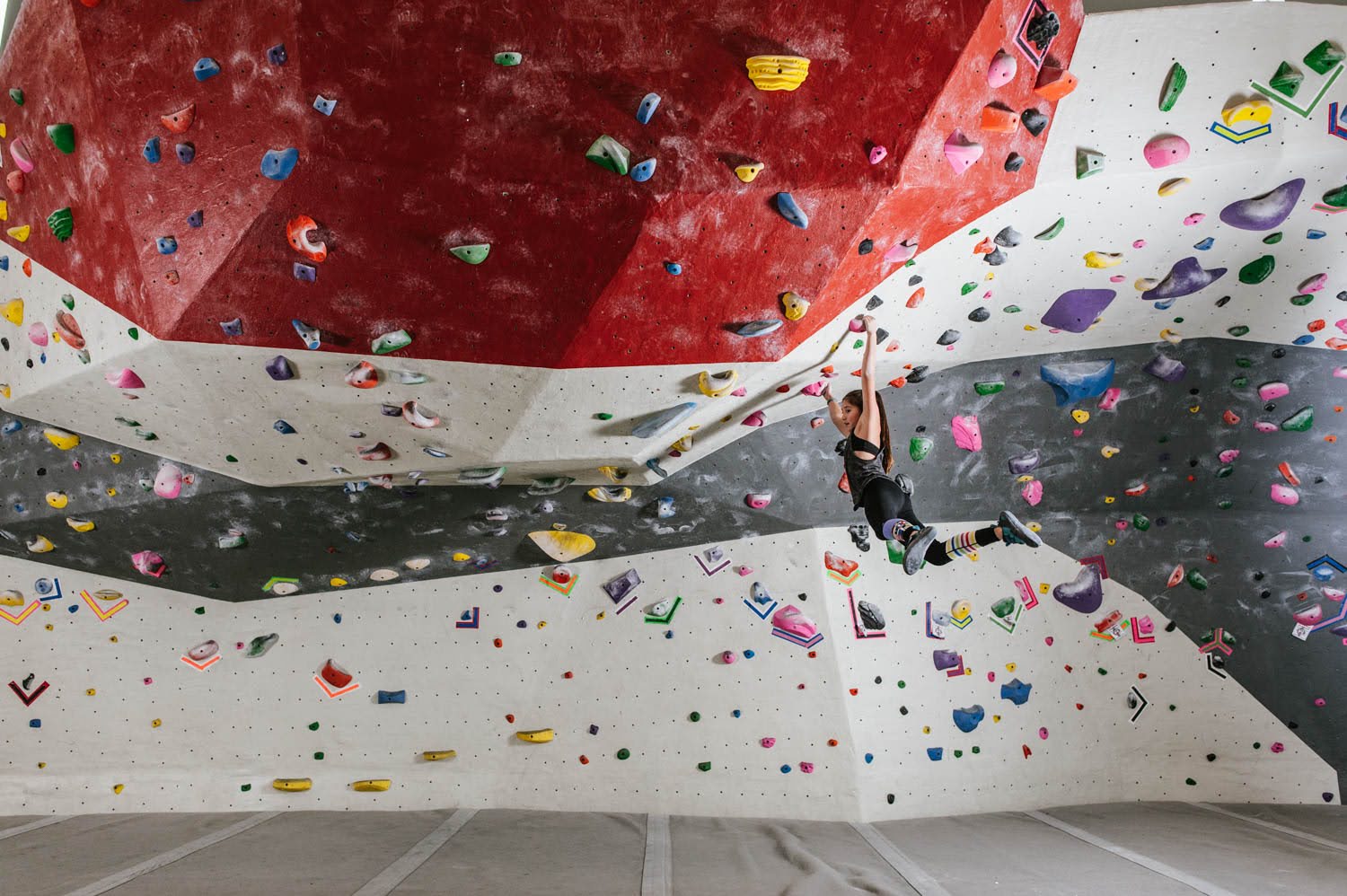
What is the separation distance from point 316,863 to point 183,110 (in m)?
2.66

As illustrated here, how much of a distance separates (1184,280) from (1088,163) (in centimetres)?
103

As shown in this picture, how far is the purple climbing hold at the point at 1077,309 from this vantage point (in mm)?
3578

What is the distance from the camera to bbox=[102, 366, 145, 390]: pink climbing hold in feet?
10.00

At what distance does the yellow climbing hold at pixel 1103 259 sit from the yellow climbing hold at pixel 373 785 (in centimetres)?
388

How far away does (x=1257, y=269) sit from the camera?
3570 millimetres

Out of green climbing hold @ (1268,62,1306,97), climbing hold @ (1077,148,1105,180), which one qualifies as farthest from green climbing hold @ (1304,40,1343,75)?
climbing hold @ (1077,148,1105,180)

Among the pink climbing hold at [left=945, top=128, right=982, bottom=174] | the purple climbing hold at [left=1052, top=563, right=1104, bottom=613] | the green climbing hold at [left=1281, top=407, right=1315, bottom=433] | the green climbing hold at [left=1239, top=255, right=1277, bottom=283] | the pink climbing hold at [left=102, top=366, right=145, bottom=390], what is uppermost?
the green climbing hold at [left=1239, top=255, right=1277, bottom=283]

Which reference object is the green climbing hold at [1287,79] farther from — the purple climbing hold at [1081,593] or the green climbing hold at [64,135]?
the green climbing hold at [64,135]

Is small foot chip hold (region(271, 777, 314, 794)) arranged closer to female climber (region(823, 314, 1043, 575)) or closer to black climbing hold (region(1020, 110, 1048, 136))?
female climber (region(823, 314, 1043, 575))

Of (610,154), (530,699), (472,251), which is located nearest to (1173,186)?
(610,154)

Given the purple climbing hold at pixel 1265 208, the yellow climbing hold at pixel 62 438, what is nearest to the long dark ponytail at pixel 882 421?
the purple climbing hold at pixel 1265 208

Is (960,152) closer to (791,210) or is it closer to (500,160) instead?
(791,210)

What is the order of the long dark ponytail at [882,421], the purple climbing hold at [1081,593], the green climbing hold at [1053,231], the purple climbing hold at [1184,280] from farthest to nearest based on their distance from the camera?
the purple climbing hold at [1081,593], the purple climbing hold at [1184,280], the long dark ponytail at [882,421], the green climbing hold at [1053,231]

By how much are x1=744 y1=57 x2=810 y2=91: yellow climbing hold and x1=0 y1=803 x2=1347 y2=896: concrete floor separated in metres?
2.64
